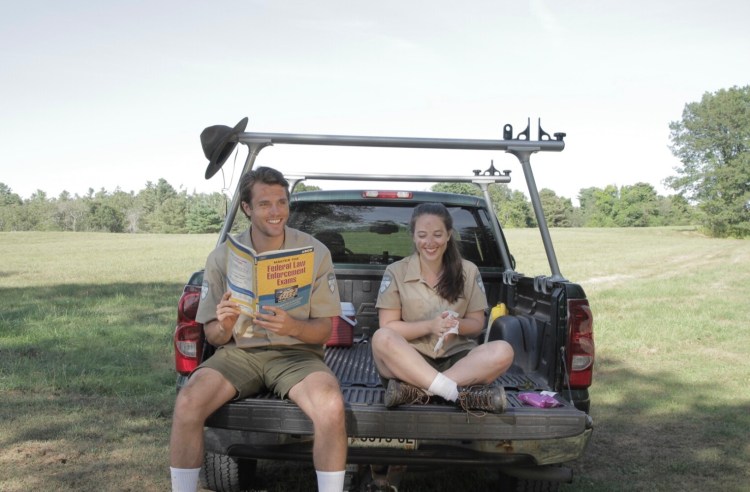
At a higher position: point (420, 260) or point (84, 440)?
point (420, 260)

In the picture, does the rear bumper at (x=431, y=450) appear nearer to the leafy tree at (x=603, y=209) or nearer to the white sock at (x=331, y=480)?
the white sock at (x=331, y=480)

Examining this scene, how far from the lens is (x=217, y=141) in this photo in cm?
381

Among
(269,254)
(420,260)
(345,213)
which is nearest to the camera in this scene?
(269,254)

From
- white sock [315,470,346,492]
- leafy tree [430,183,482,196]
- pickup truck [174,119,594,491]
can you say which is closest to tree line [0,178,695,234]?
leafy tree [430,183,482,196]

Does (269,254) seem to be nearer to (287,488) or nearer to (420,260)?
(420,260)

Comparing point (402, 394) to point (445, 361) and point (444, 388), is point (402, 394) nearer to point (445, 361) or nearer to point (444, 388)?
point (444, 388)

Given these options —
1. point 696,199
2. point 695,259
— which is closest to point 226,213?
point 695,259

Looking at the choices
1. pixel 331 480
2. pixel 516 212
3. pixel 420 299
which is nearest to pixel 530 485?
pixel 420 299

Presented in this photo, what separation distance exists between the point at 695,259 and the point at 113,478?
28366mm

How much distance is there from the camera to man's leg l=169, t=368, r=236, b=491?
3136 millimetres

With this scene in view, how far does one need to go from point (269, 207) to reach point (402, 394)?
1.09 meters

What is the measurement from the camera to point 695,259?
2902 centimetres

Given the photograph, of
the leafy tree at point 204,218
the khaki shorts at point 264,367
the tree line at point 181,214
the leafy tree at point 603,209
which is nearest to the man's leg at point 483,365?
the khaki shorts at point 264,367

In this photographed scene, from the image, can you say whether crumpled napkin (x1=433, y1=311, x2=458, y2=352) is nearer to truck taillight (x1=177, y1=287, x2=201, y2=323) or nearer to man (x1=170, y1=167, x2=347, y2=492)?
man (x1=170, y1=167, x2=347, y2=492)
